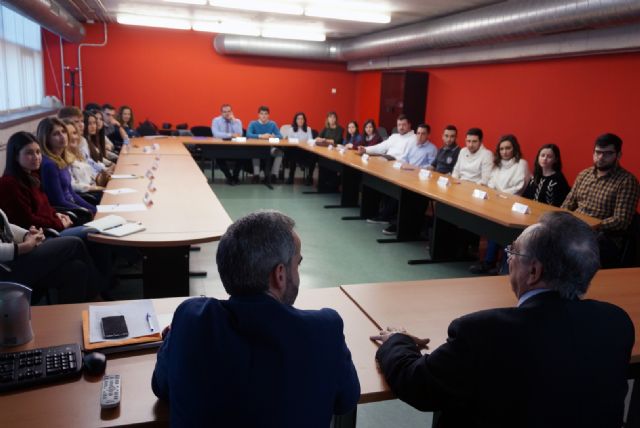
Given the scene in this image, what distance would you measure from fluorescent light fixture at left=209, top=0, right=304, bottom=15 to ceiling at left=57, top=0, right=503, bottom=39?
181 millimetres

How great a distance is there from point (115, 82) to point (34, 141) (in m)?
7.74

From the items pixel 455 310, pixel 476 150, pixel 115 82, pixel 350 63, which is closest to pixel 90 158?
pixel 476 150

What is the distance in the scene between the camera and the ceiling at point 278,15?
20.9 feet

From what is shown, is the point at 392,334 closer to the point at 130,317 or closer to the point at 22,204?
the point at 130,317

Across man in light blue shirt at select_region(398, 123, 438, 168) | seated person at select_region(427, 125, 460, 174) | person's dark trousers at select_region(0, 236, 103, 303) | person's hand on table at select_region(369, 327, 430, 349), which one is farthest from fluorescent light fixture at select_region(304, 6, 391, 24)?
person's hand on table at select_region(369, 327, 430, 349)

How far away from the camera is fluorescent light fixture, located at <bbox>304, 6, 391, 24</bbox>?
6.70 m

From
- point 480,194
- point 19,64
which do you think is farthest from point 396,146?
point 19,64

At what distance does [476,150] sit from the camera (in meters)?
Result: 5.65

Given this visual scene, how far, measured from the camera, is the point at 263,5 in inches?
264

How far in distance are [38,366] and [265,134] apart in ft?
25.5

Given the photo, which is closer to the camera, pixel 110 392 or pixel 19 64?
pixel 110 392

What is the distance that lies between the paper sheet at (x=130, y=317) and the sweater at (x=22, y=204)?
1.52 m

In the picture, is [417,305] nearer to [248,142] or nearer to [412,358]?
[412,358]

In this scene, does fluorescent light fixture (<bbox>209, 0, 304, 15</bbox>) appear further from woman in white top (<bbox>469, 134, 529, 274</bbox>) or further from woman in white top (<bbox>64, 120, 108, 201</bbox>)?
woman in white top (<bbox>469, 134, 529, 274</bbox>)
